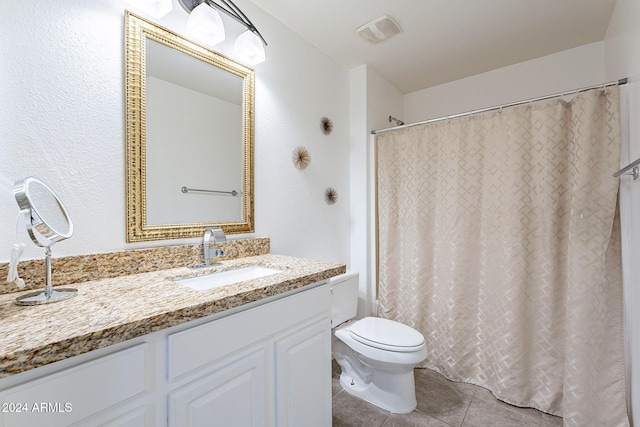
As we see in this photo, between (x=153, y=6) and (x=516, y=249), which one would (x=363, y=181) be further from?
(x=153, y=6)

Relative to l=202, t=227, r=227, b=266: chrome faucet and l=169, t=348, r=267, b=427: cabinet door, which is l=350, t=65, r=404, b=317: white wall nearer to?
l=202, t=227, r=227, b=266: chrome faucet

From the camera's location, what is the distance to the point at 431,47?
6.57ft

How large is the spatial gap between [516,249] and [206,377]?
1762 mm

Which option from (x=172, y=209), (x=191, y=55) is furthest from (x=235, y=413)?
(x=191, y=55)

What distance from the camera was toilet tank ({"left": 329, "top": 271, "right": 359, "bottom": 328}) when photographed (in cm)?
181

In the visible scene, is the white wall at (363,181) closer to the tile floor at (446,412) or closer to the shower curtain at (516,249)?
the shower curtain at (516,249)

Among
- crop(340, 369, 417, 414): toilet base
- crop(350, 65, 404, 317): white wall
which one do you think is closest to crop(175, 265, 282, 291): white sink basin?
crop(340, 369, 417, 414): toilet base

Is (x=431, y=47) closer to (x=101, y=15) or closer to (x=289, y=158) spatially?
(x=289, y=158)

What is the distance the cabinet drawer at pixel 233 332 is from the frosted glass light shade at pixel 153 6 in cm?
118

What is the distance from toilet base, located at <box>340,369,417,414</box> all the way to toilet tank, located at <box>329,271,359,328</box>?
37 cm

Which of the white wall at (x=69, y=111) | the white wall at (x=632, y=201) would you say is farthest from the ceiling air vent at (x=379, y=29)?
the white wall at (x=632, y=201)

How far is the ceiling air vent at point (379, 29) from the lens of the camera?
67.9 inches

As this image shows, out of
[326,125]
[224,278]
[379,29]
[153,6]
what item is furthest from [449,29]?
[224,278]

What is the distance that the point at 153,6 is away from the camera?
43.3 inches
